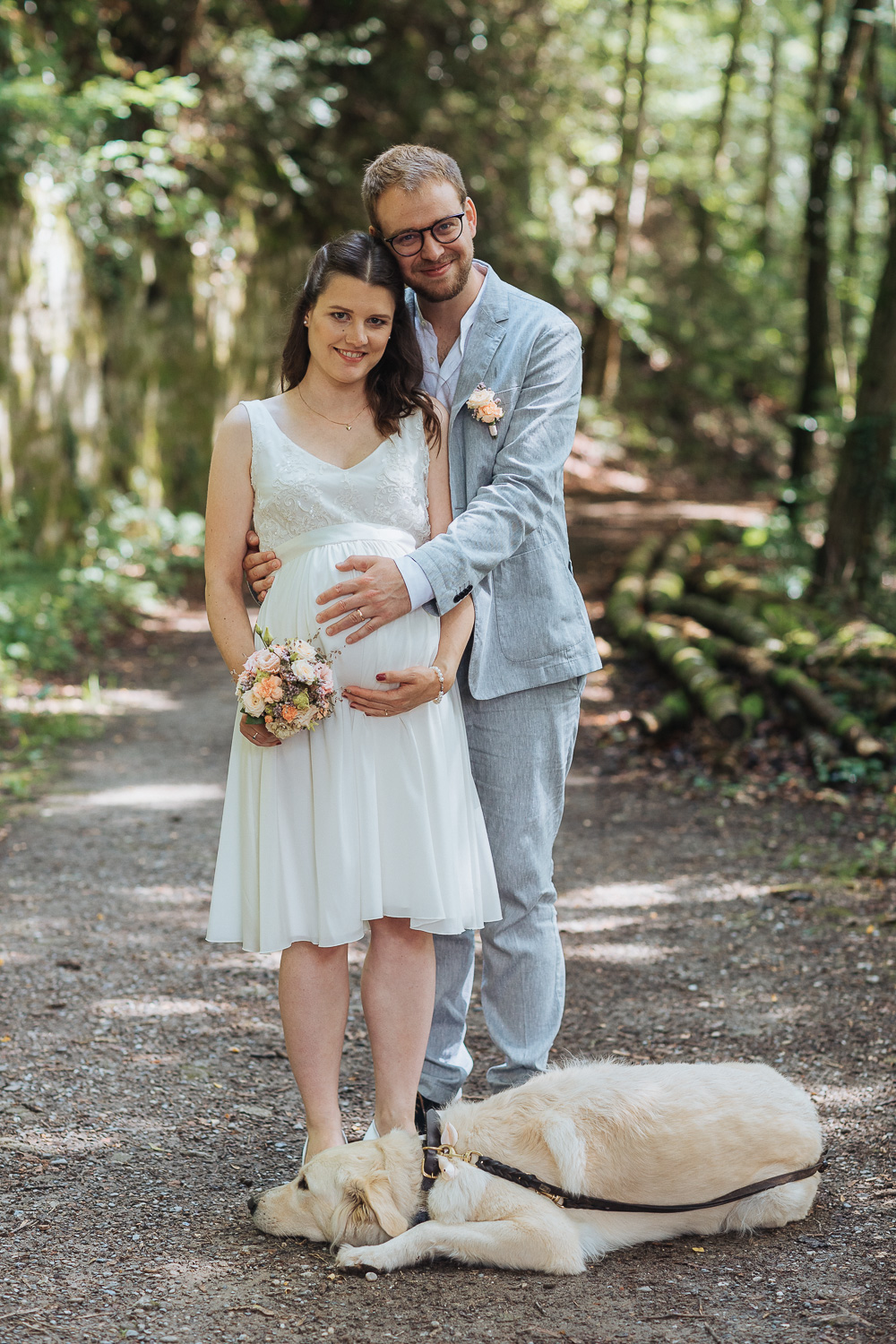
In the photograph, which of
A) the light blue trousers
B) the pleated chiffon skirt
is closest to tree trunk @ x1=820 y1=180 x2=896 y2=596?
the light blue trousers

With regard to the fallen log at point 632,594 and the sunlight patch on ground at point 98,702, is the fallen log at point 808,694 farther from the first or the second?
the sunlight patch on ground at point 98,702

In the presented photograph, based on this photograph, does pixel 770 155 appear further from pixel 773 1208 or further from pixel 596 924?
pixel 773 1208

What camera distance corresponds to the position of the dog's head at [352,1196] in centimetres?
246

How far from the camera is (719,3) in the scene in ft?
75.4

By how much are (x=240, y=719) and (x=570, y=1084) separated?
117cm

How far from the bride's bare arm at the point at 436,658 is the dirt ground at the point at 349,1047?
1264 millimetres

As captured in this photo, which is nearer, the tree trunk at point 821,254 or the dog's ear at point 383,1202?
the dog's ear at point 383,1202

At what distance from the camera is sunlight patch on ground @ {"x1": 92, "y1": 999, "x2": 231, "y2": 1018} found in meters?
3.84

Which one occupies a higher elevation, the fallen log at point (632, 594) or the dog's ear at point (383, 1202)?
the fallen log at point (632, 594)

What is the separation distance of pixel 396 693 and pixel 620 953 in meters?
2.24

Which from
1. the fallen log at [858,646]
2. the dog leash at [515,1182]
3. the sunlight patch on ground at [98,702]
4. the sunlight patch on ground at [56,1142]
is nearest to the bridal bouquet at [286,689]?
the dog leash at [515,1182]

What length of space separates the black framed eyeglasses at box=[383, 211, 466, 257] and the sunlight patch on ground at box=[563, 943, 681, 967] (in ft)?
8.97

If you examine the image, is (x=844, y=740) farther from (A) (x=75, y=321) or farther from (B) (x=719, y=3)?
(B) (x=719, y=3)

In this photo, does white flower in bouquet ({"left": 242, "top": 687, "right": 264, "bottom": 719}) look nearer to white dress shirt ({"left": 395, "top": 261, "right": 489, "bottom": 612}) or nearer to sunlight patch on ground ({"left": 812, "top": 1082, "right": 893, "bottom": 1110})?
white dress shirt ({"left": 395, "top": 261, "right": 489, "bottom": 612})
